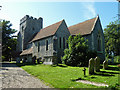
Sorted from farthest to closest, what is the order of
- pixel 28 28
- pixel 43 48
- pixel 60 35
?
pixel 28 28, pixel 43 48, pixel 60 35

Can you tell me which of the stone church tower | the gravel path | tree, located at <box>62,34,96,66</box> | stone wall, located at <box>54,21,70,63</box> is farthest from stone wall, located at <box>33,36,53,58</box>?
the gravel path

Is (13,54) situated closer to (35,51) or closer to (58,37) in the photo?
(35,51)

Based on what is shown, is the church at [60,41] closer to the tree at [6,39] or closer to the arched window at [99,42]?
the arched window at [99,42]

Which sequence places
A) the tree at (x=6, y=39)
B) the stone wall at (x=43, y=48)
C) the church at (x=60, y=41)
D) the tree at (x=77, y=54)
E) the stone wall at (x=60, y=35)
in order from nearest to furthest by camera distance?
the tree at (x=77, y=54) → the church at (x=60, y=41) → the stone wall at (x=60, y=35) → the stone wall at (x=43, y=48) → the tree at (x=6, y=39)

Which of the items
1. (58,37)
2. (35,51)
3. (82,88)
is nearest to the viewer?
(82,88)

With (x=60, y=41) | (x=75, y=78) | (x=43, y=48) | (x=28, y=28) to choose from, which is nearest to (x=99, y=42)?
(x=60, y=41)

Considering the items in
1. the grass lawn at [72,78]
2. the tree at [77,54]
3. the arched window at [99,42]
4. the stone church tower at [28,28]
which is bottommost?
the grass lawn at [72,78]

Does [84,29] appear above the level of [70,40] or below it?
above

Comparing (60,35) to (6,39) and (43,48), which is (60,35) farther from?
(6,39)

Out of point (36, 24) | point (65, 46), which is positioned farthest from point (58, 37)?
point (36, 24)

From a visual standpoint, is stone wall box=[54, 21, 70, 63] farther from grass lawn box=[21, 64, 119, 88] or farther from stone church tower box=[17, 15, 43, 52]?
stone church tower box=[17, 15, 43, 52]

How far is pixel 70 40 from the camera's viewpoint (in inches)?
757

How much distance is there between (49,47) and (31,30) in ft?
60.7

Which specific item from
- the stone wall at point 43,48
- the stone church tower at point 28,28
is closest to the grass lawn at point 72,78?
the stone wall at point 43,48
